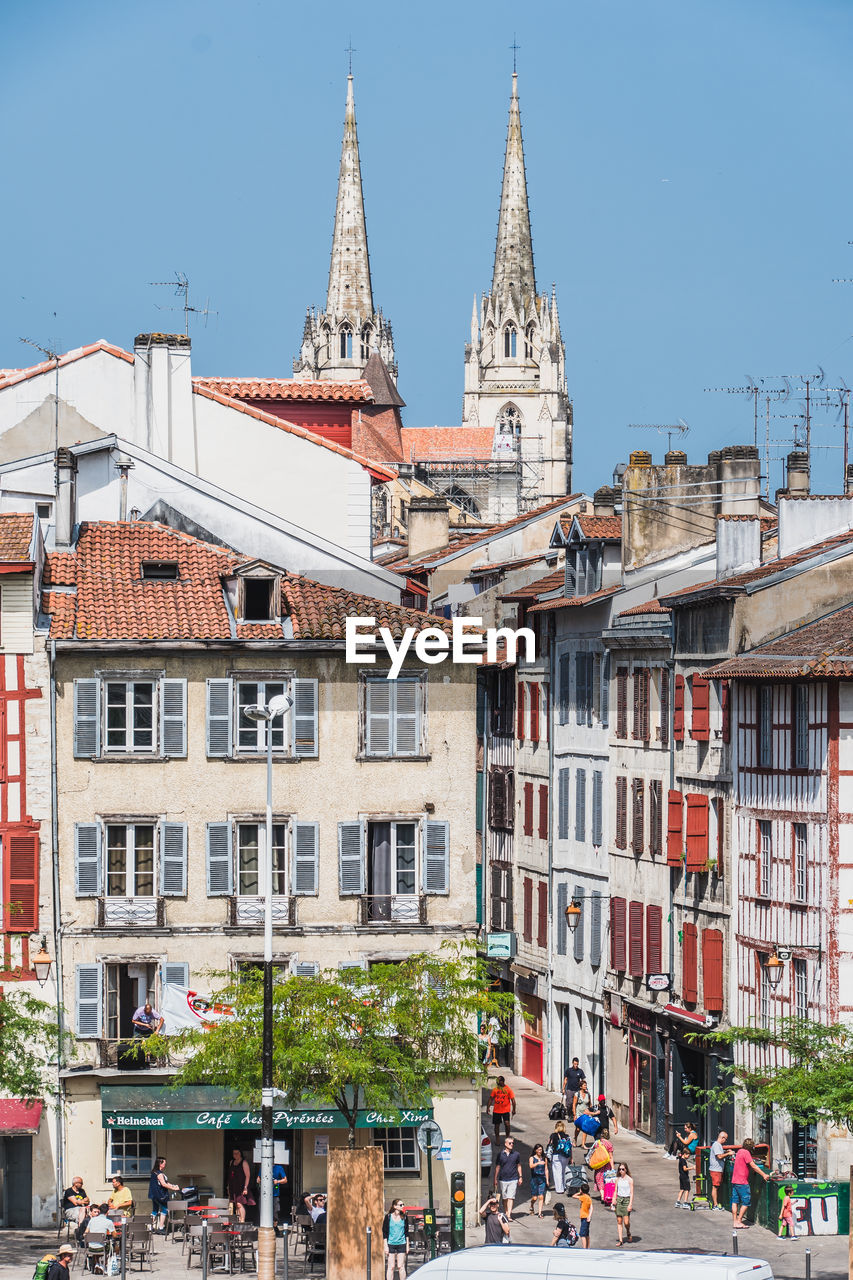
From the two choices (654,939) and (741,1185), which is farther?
(654,939)

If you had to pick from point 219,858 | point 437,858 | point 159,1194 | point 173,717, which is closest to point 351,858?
point 437,858

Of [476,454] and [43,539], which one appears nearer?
[43,539]

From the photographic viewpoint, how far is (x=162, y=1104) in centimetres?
4403

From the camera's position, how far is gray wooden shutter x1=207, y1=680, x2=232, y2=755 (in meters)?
45.4

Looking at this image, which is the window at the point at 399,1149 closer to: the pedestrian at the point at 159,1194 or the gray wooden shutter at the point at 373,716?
the pedestrian at the point at 159,1194

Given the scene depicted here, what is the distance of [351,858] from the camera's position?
149 ft

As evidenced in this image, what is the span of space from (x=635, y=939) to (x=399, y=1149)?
11912 mm

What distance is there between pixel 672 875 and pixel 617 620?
7073 mm

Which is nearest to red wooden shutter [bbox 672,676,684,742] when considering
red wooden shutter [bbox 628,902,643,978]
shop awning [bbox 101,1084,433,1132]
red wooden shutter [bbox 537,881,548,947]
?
red wooden shutter [bbox 628,902,643,978]

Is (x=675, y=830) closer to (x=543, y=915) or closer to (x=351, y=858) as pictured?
(x=351, y=858)

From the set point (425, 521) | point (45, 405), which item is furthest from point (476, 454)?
point (45, 405)

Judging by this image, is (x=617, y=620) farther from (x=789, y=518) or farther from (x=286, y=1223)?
(x=286, y=1223)

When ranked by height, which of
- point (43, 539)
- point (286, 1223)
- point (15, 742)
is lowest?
point (286, 1223)

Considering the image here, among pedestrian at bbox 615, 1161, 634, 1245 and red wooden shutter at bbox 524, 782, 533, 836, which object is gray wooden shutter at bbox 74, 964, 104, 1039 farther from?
red wooden shutter at bbox 524, 782, 533, 836
